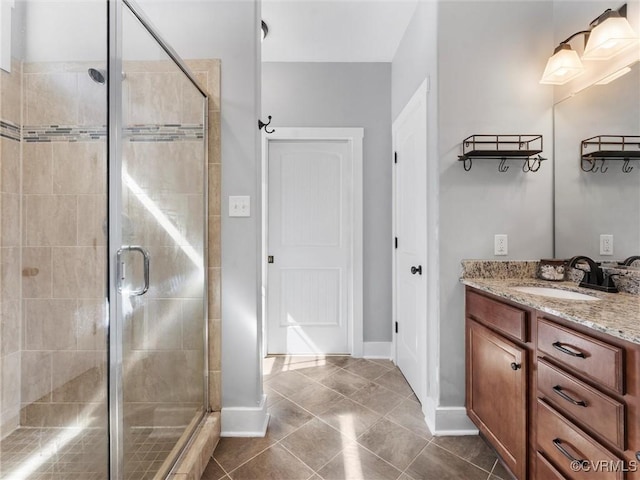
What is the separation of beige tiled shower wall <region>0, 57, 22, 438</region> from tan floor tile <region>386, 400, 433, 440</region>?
1.76 m

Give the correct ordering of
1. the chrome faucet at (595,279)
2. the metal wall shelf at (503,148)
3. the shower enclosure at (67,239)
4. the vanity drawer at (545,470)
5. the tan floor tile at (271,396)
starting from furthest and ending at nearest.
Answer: the tan floor tile at (271,396), the metal wall shelf at (503,148), the chrome faucet at (595,279), the vanity drawer at (545,470), the shower enclosure at (67,239)

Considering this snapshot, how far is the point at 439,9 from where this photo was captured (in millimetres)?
1783

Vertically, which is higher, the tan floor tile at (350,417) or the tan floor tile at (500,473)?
the tan floor tile at (350,417)

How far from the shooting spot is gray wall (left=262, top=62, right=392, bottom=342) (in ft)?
9.41

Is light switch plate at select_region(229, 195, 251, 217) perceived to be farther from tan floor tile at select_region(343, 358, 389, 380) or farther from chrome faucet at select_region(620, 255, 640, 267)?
chrome faucet at select_region(620, 255, 640, 267)

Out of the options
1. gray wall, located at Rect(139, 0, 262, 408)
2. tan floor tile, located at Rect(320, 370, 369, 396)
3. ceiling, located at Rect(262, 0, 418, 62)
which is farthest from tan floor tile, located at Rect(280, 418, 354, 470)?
ceiling, located at Rect(262, 0, 418, 62)

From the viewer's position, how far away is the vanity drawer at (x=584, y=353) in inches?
35.7

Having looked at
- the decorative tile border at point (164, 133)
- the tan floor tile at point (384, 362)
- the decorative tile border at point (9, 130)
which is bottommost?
the tan floor tile at point (384, 362)

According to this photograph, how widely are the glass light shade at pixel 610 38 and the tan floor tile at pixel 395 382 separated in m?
2.20

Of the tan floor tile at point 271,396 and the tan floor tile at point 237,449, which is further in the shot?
the tan floor tile at point 271,396

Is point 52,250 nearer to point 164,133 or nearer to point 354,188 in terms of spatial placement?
point 164,133

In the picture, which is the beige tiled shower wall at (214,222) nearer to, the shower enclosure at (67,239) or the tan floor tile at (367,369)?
the shower enclosure at (67,239)

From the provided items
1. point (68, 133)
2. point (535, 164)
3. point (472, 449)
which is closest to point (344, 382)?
point (472, 449)

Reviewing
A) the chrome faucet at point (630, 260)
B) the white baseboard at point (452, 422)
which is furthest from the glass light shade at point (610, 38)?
the white baseboard at point (452, 422)
